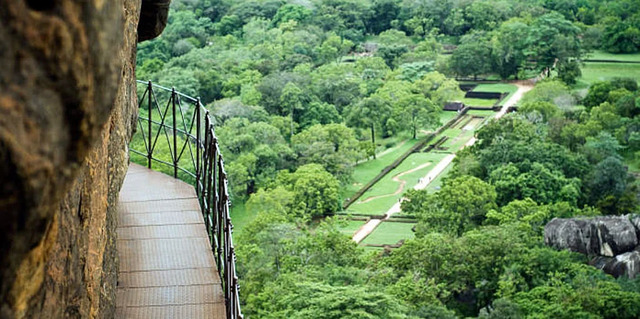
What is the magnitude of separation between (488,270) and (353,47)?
4451 centimetres

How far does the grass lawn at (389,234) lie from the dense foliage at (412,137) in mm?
829

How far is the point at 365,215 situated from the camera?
37.9 m

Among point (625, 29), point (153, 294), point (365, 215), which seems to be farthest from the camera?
point (625, 29)

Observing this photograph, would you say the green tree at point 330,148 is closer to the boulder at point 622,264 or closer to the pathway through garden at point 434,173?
the pathway through garden at point 434,173

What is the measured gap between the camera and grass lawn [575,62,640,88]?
189 feet

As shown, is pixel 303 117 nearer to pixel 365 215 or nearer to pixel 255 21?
pixel 365 215

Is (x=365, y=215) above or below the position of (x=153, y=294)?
below

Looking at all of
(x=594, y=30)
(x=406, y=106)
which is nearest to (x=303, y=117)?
(x=406, y=106)

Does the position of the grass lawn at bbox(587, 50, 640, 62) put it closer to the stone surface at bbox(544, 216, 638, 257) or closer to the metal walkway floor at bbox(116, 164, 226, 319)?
the stone surface at bbox(544, 216, 638, 257)

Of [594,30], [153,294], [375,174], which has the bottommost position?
[375,174]

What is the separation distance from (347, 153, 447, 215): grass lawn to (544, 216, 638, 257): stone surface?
349 inches

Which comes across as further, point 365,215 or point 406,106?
point 406,106

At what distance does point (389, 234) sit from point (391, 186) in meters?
6.27

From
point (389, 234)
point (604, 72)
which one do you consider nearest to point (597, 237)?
point (389, 234)
